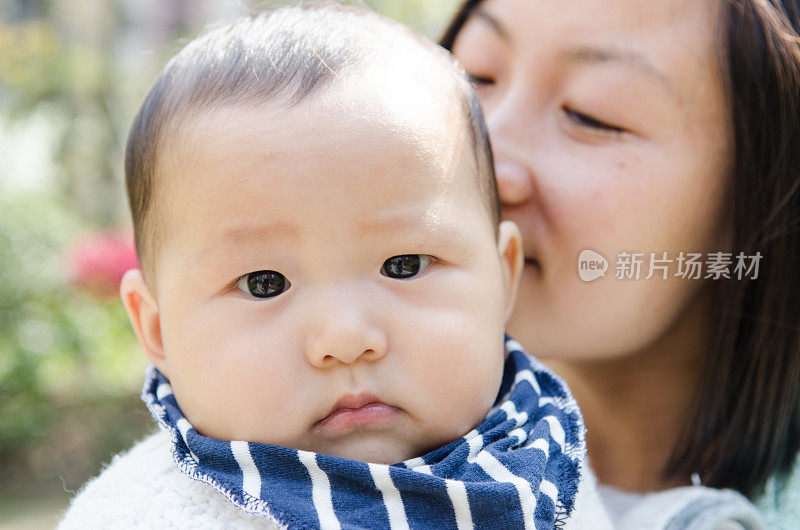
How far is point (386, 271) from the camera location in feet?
4.24

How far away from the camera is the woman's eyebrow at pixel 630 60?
1.71 metres

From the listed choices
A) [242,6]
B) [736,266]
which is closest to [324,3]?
[242,6]

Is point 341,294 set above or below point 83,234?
above

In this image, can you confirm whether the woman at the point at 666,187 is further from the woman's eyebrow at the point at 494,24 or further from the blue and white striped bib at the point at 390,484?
the blue and white striped bib at the point at 390,484

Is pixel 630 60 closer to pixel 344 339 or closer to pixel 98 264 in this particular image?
pixel 344 339

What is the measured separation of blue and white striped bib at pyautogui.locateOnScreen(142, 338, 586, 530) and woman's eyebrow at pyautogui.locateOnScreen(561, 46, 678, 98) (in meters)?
0.92

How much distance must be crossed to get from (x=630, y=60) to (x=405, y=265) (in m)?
0.81

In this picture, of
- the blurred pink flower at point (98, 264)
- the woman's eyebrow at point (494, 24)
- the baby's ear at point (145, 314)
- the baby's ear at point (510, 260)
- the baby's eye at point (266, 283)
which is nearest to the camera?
the baby's eye at point (266, 283)

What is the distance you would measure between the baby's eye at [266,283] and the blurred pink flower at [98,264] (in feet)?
13.5

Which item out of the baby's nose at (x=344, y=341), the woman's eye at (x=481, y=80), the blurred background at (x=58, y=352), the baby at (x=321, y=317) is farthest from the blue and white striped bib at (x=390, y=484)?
the blurred background at (x=58, y=352)

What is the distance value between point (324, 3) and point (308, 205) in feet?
1.89

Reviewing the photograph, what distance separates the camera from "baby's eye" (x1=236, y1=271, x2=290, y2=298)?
4.12 feet

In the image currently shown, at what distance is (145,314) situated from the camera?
4.75ft

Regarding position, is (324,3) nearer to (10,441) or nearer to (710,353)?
(710,353)
